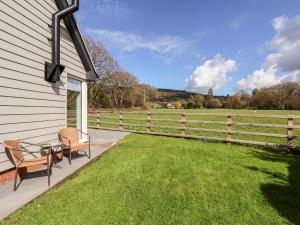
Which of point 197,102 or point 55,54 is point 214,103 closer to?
point 197,102

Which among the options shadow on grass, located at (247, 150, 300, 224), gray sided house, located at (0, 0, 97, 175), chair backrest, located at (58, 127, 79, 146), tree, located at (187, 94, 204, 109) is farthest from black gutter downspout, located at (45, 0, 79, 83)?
tree, located at (187, 94, 204, 109)

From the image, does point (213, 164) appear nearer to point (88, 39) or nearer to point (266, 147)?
point (266, 147)

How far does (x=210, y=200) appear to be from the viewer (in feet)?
13.4

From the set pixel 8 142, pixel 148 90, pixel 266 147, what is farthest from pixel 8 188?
pixel 148 90

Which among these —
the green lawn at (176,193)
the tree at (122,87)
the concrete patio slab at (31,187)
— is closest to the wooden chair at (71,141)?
the concrete patio slab at (31,187)

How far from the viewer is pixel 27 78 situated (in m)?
5.29

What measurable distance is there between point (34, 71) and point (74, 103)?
250 cm

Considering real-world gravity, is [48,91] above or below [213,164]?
above

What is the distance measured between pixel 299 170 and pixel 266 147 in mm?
2719

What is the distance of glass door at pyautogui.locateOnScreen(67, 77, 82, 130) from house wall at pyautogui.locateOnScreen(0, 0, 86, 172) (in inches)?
22.9

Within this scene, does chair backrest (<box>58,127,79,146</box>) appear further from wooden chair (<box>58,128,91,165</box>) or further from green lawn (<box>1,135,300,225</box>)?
green lawn (<box>1,135,300,225</box>)

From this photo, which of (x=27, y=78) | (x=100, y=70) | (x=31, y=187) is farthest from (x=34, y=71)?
(x=100, y=70)

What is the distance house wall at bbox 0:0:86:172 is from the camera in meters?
4.62

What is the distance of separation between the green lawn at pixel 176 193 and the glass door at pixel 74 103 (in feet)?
6.06
